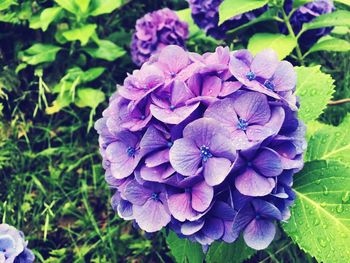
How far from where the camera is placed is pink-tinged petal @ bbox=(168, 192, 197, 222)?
140cm

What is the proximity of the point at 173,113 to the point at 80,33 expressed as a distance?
1298mm

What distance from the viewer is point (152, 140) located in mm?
1423

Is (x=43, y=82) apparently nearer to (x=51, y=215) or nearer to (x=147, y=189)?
(x=51, y=215)

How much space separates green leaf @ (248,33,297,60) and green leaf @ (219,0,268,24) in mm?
210

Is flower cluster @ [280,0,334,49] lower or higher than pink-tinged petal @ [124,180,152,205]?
lower

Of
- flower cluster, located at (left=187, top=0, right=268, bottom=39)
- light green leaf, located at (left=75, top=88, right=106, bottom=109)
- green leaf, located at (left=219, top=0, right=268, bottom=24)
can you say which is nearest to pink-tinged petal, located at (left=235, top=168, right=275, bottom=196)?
green leaf, located at (left=219, top=0, right=268, bottom=24)

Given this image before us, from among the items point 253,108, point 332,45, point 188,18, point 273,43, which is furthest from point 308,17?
point 253,108

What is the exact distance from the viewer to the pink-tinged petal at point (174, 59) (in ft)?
5.08

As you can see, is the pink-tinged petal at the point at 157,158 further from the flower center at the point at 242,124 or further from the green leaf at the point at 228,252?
the green leaf at the point at 228,252

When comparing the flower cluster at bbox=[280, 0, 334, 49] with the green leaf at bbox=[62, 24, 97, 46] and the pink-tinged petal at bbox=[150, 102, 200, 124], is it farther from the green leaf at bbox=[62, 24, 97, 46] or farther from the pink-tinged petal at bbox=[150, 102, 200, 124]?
the pink-tinged petal at bbox=[150, 102, 200, 124]

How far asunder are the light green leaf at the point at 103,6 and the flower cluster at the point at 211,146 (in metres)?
1.19

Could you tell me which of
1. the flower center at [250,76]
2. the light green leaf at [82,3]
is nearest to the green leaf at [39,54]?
the light green leaf at [82,3]

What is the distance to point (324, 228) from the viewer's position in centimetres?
151

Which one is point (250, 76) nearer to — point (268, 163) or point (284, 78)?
point (284, 78)
